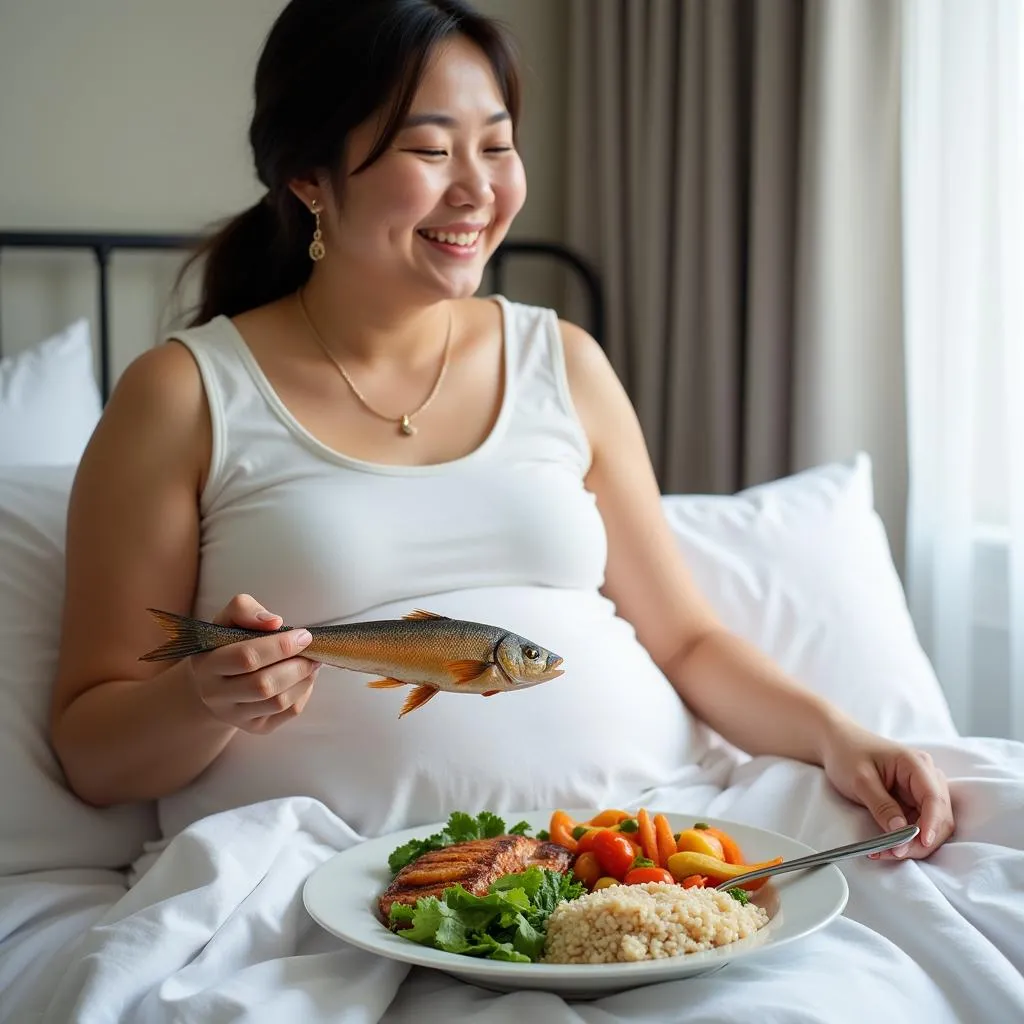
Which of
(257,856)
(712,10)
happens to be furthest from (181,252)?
(257,856)

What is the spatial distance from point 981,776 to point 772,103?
A: 150 centimetres

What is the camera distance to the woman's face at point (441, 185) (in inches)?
59.6

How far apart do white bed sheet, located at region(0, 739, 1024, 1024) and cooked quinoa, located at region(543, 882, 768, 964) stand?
0.14ft

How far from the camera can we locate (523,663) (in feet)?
2.85

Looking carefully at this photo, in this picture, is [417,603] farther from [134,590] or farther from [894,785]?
[894,785]

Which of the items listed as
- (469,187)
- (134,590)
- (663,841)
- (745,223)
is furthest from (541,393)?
(745,223)

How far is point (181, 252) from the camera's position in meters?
2.59

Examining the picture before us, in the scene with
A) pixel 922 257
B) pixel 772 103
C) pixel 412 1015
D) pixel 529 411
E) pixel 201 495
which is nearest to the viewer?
pixel 412 1015

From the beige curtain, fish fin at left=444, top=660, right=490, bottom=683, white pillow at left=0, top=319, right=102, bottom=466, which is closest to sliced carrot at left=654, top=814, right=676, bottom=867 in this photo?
fish fin at left=444, top=660, right=490, bottom=683

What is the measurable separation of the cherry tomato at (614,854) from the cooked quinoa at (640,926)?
109mm

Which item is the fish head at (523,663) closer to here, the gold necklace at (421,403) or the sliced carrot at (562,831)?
the sliced carrot at (562,831)

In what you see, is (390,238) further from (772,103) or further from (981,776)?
(772,103)

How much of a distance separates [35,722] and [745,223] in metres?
1.72

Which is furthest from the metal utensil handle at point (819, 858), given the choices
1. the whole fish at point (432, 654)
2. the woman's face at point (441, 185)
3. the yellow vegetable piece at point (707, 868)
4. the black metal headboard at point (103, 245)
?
the black metal headboard at point (103, 245)
